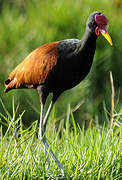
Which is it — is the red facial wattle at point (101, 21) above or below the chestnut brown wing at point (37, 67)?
above

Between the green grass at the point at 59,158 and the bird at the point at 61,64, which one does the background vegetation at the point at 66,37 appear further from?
the green grass at the point at 59,158

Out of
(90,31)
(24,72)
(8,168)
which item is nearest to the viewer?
(8,168)

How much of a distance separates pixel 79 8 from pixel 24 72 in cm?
341

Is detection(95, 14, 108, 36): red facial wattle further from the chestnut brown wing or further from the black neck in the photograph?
the chestnut brown wing

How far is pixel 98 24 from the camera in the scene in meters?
2.26

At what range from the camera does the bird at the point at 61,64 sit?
229 centimetres

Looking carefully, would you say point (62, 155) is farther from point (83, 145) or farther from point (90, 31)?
point (90, 31)

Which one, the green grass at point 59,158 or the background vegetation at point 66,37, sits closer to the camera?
the green grass at point 59,158

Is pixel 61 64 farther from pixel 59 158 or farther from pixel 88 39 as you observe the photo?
pixel 59 158

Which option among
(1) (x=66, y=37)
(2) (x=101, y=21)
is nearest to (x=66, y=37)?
(1) (x=66, y=37)

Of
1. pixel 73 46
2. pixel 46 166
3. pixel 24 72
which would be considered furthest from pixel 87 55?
pixel 46 166

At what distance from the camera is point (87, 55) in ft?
7.60

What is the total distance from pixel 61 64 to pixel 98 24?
310 mm

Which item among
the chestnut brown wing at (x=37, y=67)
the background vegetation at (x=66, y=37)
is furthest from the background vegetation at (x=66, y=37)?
the chestnut brown wing at (x=37, y=67)
